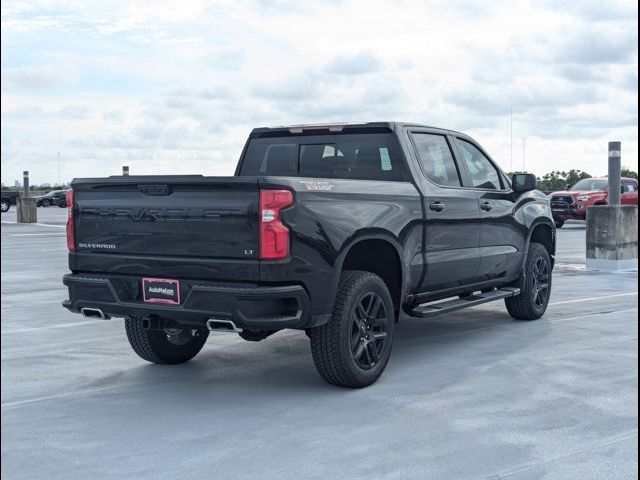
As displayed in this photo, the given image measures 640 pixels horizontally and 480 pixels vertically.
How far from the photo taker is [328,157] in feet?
25.5

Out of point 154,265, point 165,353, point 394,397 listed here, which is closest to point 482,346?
point 394,397

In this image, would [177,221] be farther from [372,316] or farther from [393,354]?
[393,354]

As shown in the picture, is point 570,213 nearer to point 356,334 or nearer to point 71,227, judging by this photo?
point 356,334

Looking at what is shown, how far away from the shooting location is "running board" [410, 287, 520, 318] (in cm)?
726

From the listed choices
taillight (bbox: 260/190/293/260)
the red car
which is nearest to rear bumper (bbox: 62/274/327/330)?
taillight (bbox: 260/190/293/260)

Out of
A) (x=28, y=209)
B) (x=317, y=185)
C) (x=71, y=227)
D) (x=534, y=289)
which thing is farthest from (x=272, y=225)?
(x=28, y=209)

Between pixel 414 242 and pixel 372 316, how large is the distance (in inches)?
34.0

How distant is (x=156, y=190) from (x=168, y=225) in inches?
10.0

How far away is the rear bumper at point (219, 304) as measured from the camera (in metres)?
5.67

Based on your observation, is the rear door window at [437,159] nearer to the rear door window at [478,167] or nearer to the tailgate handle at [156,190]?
the rear door window at [478,167]

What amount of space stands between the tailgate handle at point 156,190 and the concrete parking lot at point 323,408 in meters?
1.39

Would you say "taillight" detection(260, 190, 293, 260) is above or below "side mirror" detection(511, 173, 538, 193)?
below

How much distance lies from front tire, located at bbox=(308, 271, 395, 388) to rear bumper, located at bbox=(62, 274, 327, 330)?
0.20 metres

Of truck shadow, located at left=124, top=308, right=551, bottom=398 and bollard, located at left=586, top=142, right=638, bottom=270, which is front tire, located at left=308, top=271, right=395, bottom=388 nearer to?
truck shadow, located at left=124, top=308, right=551, bottom=398
